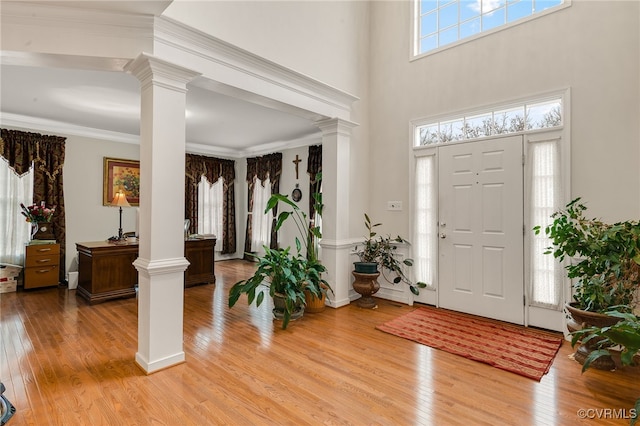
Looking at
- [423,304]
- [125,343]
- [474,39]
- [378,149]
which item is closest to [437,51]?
[474,39]

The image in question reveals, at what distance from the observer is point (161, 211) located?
245 centimetres

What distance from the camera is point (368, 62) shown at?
15.5ft

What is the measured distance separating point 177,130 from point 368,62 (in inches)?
127

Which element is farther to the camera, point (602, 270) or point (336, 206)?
point (336, 206)

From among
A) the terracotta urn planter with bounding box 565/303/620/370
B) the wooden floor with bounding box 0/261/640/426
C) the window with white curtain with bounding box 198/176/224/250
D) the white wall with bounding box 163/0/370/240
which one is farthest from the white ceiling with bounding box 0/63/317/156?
the terracotta urn planter with bounding box 565/303/620/370

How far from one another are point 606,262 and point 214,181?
695 centimetres

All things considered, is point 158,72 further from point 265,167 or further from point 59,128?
point 265,167

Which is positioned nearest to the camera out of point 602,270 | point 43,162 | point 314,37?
point 602,270

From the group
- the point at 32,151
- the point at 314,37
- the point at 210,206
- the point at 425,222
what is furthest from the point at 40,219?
the point at 425,222

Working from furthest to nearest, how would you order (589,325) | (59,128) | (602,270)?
1. (59,128)
2. (602,270)
3. (589,325)

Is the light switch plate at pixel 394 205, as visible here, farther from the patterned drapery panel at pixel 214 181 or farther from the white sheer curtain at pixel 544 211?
the patterned drapery panel at pixel 214 181

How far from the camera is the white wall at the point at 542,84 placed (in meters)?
2.94

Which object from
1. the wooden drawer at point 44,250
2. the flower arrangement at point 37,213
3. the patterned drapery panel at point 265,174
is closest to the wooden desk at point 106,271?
the wooden drawer at point 44,250

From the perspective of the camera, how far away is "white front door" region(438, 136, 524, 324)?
353cm
